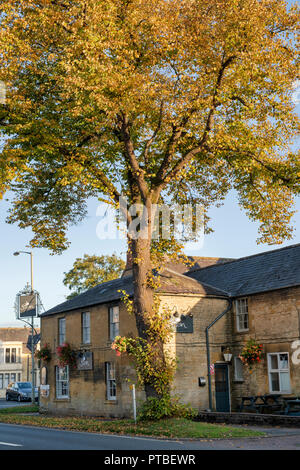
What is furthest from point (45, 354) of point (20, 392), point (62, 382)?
point (20, 392)

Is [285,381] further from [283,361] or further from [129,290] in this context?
[129,290]

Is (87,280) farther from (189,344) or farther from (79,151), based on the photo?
(79,151)

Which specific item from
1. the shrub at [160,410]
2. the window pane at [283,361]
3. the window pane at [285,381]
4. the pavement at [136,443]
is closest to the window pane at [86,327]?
the window pane at [283,361]

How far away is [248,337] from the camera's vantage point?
92.1ft

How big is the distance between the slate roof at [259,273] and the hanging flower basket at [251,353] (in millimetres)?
2419

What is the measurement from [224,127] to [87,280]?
37433mm

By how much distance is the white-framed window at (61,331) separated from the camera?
3442 cm

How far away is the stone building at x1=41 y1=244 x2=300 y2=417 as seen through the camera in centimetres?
2631

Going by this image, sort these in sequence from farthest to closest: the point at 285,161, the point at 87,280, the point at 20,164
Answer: the point at 87,280 < the point at 285,161 < the point at 20,164

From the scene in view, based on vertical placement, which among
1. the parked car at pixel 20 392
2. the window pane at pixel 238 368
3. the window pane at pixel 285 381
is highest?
the window pane at pixel 238 368

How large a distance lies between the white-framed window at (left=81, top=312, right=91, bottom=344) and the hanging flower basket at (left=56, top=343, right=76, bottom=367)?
3.43 feet

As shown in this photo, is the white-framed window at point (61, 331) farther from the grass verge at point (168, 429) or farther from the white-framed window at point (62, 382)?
the grass verge at point (168, 429)

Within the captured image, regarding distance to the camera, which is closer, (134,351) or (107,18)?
(107,18)
